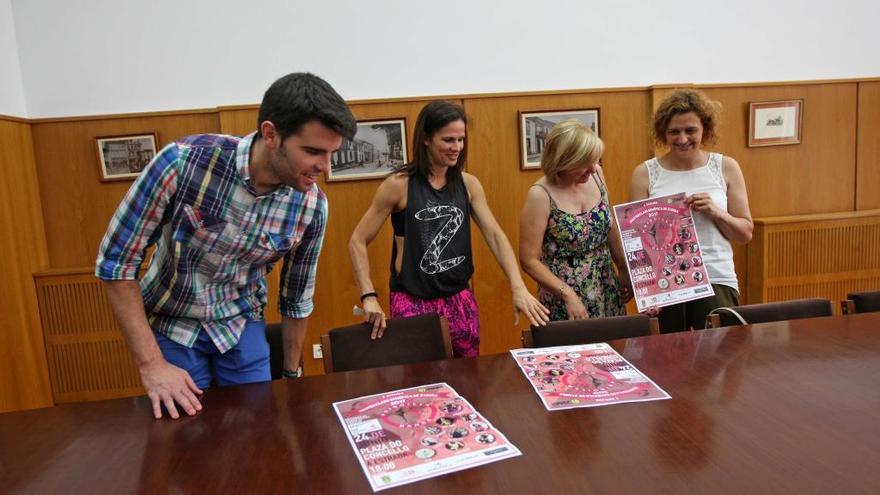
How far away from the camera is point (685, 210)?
2.29 m

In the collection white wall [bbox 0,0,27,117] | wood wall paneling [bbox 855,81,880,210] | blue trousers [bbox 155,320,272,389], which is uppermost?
white wall [bbox 0,0,27,117]

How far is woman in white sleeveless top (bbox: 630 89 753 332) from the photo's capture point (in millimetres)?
2340

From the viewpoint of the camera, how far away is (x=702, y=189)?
7.84ft

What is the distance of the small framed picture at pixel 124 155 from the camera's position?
362cm

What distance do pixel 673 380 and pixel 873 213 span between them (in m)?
3.79

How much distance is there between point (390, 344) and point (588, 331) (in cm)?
74

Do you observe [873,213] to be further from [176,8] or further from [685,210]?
[176,8]

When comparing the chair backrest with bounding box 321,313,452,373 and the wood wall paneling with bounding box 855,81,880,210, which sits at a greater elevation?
the wood wall paneling with bounding box 855,81,880,210

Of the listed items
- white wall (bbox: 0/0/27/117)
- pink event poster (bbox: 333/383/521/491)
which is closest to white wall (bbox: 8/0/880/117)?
white wall (bbox: 0/0/27/117)

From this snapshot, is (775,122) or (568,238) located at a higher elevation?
(775,122)

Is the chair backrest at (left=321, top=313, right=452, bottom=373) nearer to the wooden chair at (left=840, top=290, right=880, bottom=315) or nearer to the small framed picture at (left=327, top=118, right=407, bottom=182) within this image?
the wooden chair at (left=840, top=290, right=880, bottom=315)

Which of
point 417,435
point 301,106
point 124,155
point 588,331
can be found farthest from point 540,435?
point 124,155

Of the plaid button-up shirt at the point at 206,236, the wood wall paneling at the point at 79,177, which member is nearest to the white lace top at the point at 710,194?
the plaid button-up shirt at the point at 206,236

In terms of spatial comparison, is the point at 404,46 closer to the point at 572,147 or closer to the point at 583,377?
the point at 572,147
